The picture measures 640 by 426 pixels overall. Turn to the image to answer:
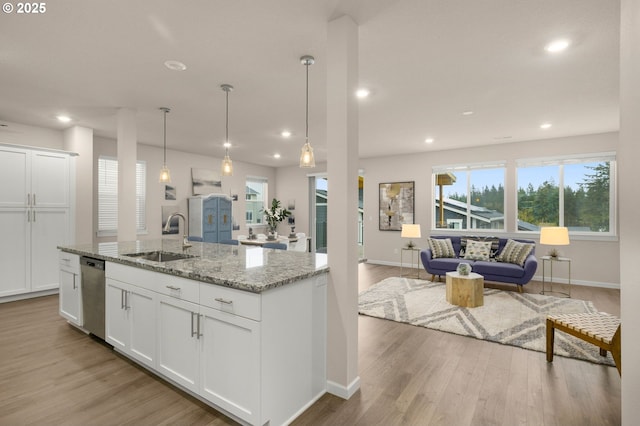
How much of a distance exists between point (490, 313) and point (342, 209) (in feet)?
10.0

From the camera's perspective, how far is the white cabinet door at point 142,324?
244 centimetres

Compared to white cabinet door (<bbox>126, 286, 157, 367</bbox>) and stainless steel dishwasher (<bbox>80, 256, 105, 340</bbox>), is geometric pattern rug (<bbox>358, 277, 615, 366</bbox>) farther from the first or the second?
stainless steel dishwasher (<bbox>80, 256, 105, 340</bbox>)

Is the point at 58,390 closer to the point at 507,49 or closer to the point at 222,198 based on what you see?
the point at 507,49

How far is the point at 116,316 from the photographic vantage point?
2.82 meters

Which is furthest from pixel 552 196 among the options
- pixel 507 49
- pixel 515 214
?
pixel 507 49

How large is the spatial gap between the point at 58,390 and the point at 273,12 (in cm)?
320

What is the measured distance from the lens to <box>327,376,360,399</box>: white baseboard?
226cm

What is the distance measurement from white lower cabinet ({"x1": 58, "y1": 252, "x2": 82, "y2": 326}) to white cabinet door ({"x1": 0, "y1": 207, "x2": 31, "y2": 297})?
65.7 inches

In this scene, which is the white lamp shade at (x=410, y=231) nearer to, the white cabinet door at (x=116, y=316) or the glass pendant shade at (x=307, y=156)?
the glass pendant shade at (x=307, y=156)

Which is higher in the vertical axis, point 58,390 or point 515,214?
point 515,214

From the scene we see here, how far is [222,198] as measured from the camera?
7.34 m

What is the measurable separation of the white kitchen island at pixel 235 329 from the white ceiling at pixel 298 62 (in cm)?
183

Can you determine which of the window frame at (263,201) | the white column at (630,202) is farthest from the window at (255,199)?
the white column at (630,202)

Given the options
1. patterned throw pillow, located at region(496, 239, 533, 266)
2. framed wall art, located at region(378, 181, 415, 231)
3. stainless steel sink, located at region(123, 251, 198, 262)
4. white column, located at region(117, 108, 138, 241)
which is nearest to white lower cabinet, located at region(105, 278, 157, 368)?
stainless steel sink, located at region(123, 251, 198, 262)
